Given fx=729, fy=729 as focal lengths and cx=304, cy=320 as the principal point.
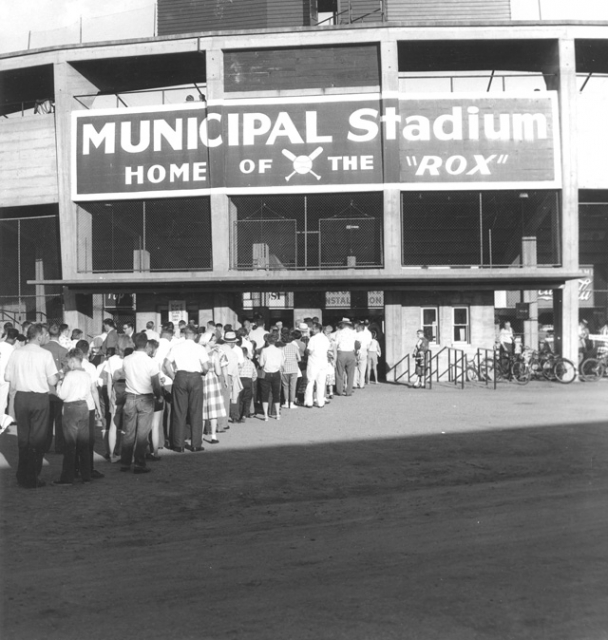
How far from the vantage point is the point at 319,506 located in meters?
8.04

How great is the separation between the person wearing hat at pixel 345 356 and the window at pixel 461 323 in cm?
601

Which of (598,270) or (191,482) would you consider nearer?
(191,482)

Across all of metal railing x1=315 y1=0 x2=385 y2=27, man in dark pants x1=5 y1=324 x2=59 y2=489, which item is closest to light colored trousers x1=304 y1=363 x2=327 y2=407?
man in dark pants x1=5 y1=324 x2=59 y2=489

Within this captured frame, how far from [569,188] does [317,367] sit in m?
11.3

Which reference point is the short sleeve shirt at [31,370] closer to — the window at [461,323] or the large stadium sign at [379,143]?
the large stadium sign at [379,143]

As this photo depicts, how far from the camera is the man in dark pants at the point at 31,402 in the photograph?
866 cm

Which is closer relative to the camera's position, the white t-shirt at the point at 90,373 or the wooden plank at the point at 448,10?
the white t-shirt at the point at 90,373

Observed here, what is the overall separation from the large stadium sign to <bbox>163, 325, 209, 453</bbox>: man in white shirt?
41.1ft

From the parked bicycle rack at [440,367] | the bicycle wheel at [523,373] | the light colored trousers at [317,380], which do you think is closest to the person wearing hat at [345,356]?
the light colored trousers at [317,380]

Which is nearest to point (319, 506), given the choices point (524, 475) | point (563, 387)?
point (524, 475)

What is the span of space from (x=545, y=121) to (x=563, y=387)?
8275 mm

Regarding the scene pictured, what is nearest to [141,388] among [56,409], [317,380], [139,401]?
[139,401]

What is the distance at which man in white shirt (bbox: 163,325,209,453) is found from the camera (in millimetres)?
10789

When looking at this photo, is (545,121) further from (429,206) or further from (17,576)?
(17,576)
